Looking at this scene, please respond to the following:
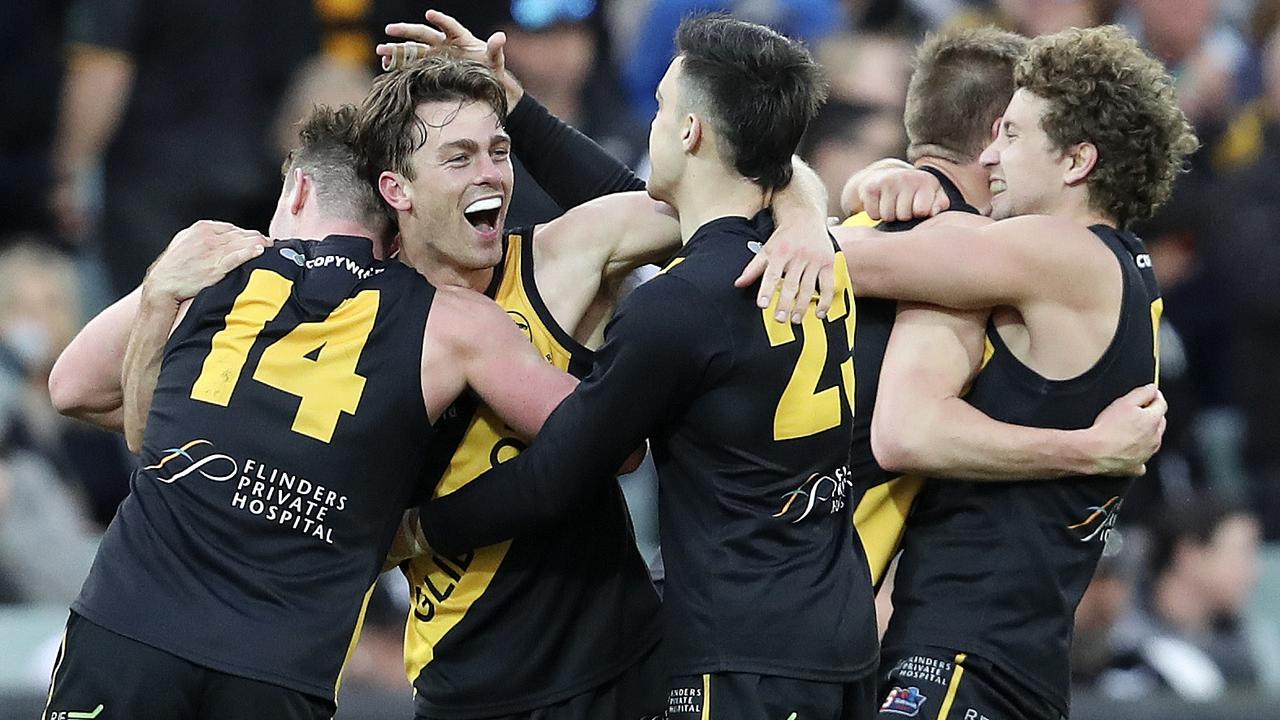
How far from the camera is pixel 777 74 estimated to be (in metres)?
4.44

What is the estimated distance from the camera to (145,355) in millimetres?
4695

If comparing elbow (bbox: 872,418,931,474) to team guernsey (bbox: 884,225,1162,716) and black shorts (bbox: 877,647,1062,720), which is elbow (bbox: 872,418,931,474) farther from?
black shorts (bbox: 877,647,1062,720)

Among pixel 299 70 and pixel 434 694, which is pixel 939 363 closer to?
pixel 434 694

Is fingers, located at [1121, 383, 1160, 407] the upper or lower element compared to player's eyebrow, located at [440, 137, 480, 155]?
lower

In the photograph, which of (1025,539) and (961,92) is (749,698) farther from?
(961,92)

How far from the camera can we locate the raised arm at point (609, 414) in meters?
4.23

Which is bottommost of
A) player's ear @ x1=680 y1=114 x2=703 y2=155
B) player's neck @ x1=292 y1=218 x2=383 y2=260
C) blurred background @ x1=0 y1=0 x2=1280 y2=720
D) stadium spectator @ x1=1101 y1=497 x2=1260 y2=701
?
stadium spectator @ x1=1101 y1=497 x2=1260 y2=701

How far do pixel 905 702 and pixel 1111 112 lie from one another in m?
1.47

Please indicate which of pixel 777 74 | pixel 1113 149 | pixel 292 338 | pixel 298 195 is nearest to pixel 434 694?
pixel 292 338

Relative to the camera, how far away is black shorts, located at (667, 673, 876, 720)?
A: 426 centimetres

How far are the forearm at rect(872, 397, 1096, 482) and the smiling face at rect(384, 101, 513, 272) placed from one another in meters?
1.04

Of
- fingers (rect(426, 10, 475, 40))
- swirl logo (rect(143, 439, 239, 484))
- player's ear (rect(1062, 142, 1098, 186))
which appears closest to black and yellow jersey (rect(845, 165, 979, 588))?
player's ear (rect(1062, 142, 1098, 186))

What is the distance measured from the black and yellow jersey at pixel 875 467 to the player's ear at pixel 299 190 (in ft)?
4.49

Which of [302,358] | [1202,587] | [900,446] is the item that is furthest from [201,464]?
[1202,587]
